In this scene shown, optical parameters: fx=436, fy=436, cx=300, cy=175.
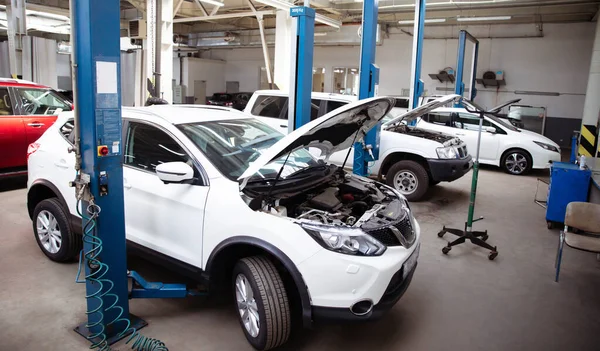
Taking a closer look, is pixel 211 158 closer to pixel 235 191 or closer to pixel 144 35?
pixel 235 191

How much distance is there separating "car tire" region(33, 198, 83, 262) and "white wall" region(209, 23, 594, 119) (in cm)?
1478

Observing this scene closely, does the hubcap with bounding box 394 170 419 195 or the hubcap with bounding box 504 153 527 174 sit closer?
the hubcap with bounding box 394 170 419 195

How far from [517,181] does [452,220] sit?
379 cm

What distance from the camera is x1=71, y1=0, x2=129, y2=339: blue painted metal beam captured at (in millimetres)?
2459

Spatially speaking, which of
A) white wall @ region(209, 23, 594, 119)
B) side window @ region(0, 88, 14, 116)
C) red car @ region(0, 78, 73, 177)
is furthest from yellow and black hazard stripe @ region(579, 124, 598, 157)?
side window @ region(0, 88, 14, 116)

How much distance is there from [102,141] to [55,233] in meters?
1.78

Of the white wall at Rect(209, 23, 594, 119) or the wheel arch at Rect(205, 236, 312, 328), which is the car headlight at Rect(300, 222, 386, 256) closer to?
the wheel arch at Rect(205, 236, 312, 328)

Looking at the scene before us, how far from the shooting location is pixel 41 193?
4070 mm

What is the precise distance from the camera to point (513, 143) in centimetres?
944

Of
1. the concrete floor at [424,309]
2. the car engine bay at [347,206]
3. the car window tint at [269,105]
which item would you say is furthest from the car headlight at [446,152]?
the car engine bay at [347,206]

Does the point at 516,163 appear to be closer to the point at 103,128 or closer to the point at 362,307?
the point at 362,307

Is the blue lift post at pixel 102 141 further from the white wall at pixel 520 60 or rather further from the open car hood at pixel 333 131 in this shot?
the white wall at pixel 520 60

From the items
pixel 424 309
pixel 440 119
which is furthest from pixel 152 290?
pixel 440 119

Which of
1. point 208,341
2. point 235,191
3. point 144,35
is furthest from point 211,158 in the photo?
point 144,35
